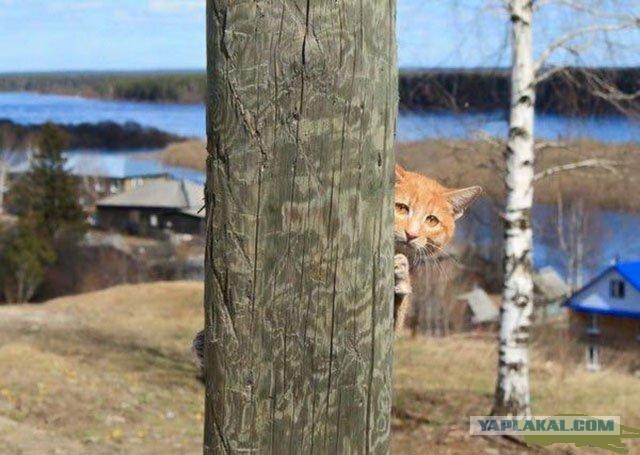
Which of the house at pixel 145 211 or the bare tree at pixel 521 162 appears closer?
the bare tree at pixel 521 162

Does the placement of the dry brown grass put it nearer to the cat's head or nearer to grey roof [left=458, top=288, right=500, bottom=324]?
grey roof [left=458, top=288, right=500, bottom=324]

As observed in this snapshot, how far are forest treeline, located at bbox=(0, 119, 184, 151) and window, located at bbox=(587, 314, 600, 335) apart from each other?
920 inches

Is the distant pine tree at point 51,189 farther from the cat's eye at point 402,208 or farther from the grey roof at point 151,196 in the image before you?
the cat's eye at point 402,208

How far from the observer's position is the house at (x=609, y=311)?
2977cm

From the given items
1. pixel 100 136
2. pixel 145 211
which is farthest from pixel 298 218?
pixel 100 136

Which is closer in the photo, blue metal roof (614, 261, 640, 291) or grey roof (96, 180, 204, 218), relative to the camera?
blue metal roof (614, 261, 640, 291)

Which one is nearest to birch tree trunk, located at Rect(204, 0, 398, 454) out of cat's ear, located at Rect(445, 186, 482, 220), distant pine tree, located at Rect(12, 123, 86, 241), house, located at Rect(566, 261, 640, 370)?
cat's ear, located at Rect(445, 186, 482, 220)

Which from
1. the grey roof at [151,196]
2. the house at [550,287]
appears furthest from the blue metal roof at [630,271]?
the grey roof at [151,196]

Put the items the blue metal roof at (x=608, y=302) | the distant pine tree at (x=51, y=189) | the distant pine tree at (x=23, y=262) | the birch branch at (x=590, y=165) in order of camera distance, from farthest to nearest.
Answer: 1. the distant pine tree at (x=51, y=189)
2. the distant pine tree at (x=23, y=262)
3. the blue metal roof at (x=608, y=302)
4. the birch branch at (x=590, y=165)

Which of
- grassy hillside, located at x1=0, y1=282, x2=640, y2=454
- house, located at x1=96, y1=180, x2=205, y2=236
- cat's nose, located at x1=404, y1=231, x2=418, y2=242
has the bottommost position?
grassy hillside, located at x1=0, y1=282, x2=640, y2=454

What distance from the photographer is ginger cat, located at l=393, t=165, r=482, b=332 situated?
252 centimetres

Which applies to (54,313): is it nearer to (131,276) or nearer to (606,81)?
(606,81)

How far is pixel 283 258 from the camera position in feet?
5.12

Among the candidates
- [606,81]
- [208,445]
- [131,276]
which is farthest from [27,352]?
[131,276]
